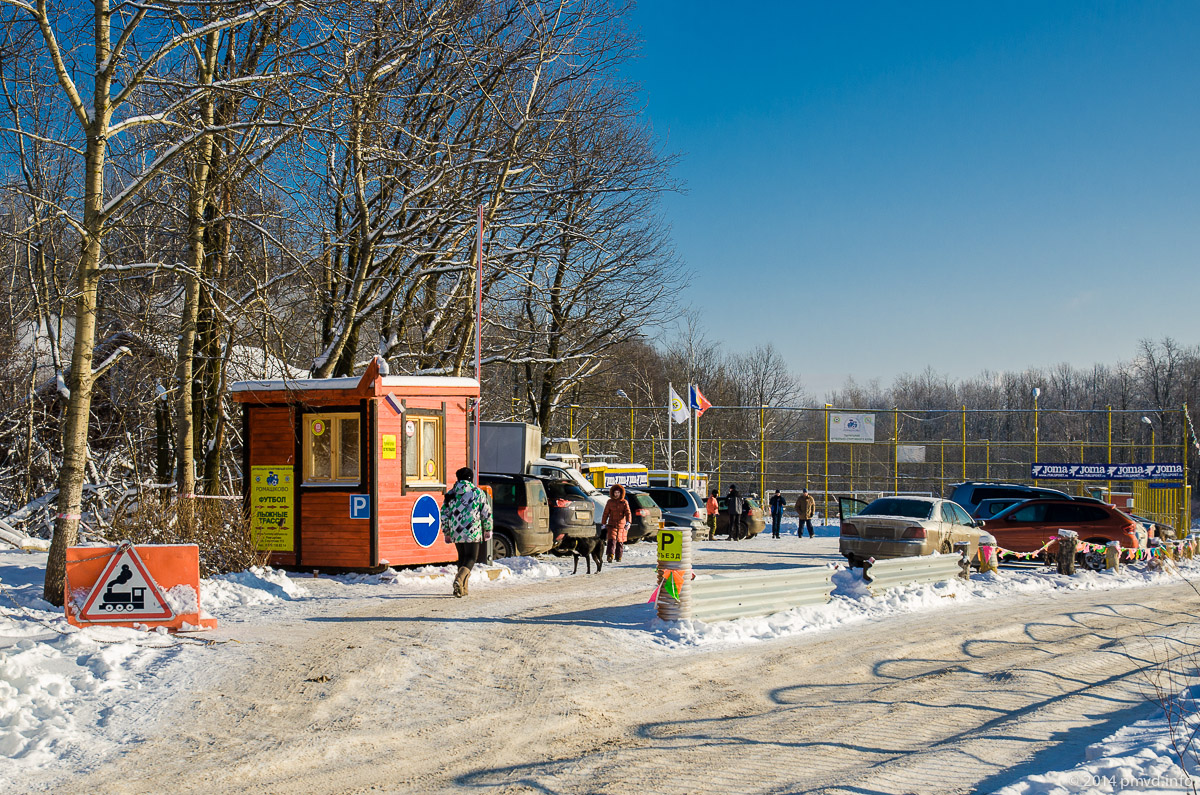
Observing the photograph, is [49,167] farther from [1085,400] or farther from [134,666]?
[1085,400]

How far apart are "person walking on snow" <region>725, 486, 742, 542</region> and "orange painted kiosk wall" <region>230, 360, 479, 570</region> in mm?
15815

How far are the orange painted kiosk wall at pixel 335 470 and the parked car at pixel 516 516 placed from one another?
80.3 inches

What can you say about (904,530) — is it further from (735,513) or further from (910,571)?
(735,513)

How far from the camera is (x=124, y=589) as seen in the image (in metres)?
9.37

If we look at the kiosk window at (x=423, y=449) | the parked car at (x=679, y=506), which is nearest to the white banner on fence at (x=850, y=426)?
the parked car at (x=679, y=506)

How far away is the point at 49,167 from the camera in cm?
2155

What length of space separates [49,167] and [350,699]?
63.0 ft

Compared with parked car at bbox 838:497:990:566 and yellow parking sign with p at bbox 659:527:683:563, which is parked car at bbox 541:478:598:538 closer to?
parked car at bbox 838:497:990:566

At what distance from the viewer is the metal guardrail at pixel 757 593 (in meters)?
10.9

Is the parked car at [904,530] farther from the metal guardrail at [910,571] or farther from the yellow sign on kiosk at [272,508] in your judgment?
the yellow sign on kiosk at [272,508]

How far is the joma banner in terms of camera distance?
108 ft

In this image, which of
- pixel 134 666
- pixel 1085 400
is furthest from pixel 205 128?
pixel 1085 400

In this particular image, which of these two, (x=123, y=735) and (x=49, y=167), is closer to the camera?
(x=123, y=735)

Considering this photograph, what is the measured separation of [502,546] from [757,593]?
6833mm
